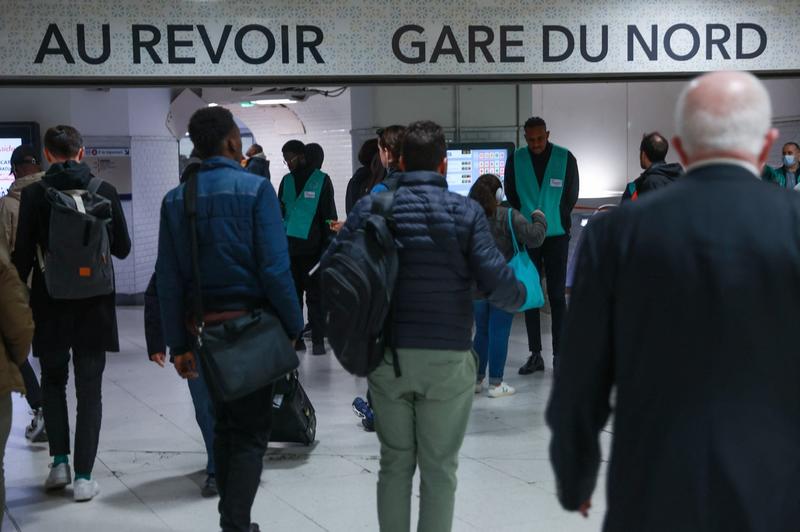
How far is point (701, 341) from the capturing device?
6.79 feet

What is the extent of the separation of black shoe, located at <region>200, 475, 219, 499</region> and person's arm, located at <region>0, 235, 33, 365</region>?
4.57 feet

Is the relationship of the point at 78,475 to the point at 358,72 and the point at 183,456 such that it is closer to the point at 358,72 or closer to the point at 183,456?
the point at 183,456

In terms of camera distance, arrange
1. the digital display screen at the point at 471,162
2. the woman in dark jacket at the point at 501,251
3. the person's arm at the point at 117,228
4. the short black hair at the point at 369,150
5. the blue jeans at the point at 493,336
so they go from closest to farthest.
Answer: the person's arm at the point at 117,228
the woman in dark jacket at the point at 501,251
the blue jeans at the point at 493,336
the short black hair at the point at 369,150
the digital display screen at the point at 471,162

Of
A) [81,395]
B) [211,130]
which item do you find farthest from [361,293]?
[81,395]

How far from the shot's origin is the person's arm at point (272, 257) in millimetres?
3785

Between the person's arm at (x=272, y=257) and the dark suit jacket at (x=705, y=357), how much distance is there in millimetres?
1807

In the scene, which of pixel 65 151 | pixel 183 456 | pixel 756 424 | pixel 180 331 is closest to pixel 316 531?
pixel 180 331

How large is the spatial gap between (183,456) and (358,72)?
7.33ft

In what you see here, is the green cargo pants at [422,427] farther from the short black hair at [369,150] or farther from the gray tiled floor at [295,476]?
the short black hair at [369,150]

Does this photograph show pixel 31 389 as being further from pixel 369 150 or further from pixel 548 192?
pixel 548 192

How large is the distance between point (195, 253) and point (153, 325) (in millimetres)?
1213

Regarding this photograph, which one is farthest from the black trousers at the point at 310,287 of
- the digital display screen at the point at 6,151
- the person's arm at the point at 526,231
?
the digital display screen at the point at 6,151

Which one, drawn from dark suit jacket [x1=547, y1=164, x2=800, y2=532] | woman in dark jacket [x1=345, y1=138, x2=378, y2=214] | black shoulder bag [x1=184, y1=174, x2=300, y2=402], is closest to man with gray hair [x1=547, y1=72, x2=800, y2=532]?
dark suit jacket [x1=547, y1=164, x2=800, y2=532]

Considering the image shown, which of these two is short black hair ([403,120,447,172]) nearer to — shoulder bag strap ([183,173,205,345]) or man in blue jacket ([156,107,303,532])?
man in blue jacket ([156,107,303,532])
